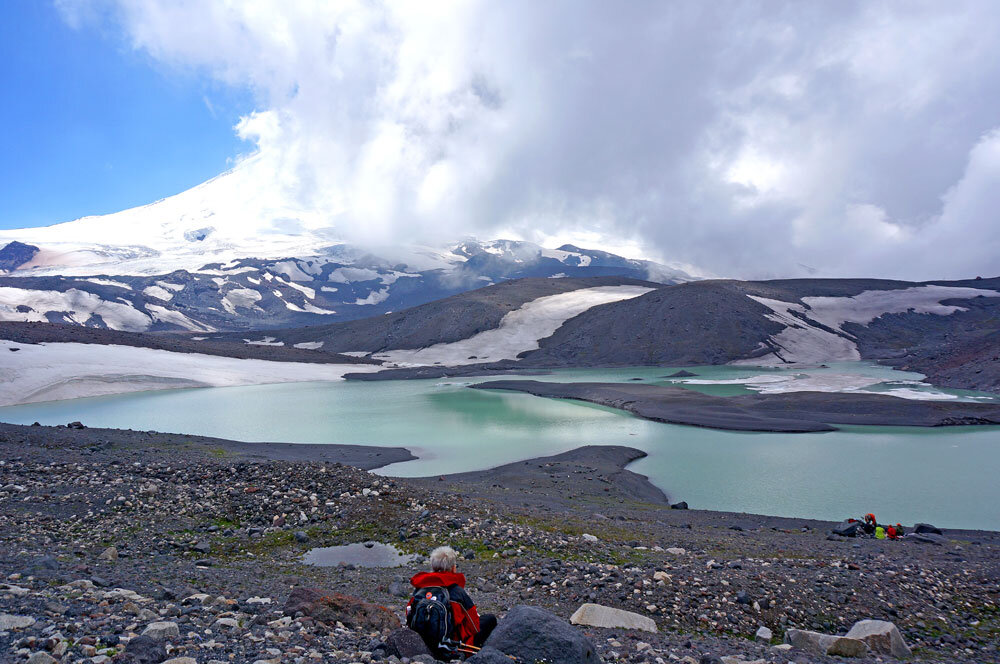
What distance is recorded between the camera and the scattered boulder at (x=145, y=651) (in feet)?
16.6

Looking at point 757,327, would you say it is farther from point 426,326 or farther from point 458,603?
point 458,603

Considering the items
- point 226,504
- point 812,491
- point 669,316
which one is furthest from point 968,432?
point 669,316

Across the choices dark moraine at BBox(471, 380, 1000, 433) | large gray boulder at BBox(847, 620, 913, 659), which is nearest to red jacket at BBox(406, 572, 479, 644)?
large gray boulder at BBox(847, 620, 913, 659)

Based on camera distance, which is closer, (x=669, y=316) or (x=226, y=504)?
(x=226, y=504)

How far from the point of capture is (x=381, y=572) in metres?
11.4

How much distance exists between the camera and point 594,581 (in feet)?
32.3

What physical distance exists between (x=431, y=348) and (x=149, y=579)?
107 metres

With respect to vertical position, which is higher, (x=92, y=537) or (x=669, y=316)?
(x=669, y=316)

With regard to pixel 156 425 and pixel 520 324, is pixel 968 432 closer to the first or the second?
pixel 156 425

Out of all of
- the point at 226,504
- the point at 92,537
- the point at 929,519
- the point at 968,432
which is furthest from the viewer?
the point at 968,432

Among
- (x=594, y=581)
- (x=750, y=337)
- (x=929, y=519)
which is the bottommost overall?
(x=929, y=519)

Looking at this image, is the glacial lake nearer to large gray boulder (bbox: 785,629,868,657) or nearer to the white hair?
large gray boulder (bbox: 785,629,868,657)

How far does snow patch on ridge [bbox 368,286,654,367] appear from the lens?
108438 mm

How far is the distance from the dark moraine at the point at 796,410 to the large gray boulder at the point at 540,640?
37493 mm
